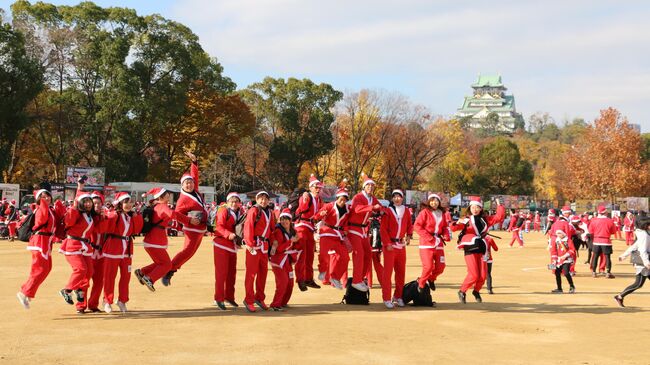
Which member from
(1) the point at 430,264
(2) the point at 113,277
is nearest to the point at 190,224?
(2) the point at 113,277

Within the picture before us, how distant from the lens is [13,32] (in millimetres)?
46375

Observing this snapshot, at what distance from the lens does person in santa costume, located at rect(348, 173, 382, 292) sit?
12914mm

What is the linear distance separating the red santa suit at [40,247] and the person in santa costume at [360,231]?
202 inches

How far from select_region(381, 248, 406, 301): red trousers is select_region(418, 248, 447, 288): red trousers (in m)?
0.36

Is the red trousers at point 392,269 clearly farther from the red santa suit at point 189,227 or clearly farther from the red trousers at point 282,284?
the red santa suit at point 189,227

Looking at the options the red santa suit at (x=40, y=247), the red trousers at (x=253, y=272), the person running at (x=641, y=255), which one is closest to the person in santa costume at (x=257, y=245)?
the red trousers at (x=253, y=272)

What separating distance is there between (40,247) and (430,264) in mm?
6577

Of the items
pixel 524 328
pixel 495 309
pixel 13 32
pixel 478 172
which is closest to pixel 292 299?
pixel 495 309

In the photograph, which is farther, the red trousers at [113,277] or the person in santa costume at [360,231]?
the person in santa costume at [360,231]

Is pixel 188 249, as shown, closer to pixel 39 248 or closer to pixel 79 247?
pixel 79 247

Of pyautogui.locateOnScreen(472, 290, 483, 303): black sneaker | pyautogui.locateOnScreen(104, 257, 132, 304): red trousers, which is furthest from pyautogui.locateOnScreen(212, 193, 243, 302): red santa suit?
pyautogui.locateOnScreen(472, 290, 483, 303): black sneaker

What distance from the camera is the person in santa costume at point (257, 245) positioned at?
39.1ft

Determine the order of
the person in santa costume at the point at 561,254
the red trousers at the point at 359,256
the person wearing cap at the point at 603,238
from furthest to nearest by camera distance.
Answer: the person wearing cap at the point at 603,238 → the person in santa costume at the point at 561,254 → the red trousers at the point at 359,256

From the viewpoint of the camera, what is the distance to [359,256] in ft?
42.7
